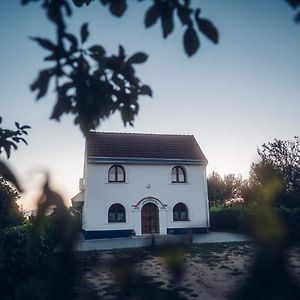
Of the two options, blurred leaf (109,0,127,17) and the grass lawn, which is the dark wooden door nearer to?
the grass lawn

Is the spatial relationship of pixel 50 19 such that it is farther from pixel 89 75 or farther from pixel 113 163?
pixel 113 163

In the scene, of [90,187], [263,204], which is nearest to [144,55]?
[263,204]

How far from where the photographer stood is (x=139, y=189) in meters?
23.6

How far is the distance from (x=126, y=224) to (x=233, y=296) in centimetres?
2280

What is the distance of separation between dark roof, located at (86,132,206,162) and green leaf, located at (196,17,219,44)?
22.1m

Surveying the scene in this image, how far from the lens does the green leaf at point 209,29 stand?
149 centimetres

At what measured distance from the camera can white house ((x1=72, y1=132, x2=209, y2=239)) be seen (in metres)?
22.6

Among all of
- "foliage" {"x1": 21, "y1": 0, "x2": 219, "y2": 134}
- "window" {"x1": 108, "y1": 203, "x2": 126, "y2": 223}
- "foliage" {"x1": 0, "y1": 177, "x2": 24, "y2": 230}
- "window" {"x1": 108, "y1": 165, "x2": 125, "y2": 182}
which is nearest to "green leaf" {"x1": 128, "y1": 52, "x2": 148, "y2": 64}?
"foliage" {"x1": 21, "y1": 0, "x2": 219, "y2": 134}

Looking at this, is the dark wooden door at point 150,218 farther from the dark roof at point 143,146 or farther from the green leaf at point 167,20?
the green leaf at point 167,20

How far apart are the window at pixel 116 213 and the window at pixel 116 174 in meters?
2.09

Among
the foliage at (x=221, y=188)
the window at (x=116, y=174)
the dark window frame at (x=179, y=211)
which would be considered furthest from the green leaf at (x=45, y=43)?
the foliage at (x=221, y=188)

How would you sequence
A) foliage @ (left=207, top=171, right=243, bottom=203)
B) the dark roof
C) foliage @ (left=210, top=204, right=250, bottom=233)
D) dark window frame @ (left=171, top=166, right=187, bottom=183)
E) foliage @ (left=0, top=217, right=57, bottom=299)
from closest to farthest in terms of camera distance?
foliage @ (left=0, top=217, right=57, bottom=299), the dark roof, dark window frame @ (left=171, top=166, right=187, bottom=183), foliage @ (left=210, top=204, right=250, bottom=233), foliage @ (left=207, top=171, right=243, bottom=203)

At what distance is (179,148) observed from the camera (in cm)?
2588

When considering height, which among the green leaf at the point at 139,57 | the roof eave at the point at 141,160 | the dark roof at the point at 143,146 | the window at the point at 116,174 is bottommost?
the green leaf at the point at 139,57
